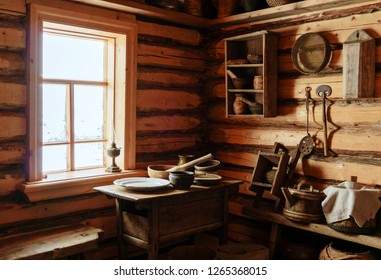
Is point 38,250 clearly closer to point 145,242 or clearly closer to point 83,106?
point 145,242

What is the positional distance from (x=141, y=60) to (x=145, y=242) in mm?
1859

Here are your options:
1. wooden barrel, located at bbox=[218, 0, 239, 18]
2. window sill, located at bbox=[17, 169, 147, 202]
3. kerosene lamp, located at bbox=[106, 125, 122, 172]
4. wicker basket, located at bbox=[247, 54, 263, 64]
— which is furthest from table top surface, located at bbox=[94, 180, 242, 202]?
wooden barrel, located at bbox=[218, 0, 239, 18]

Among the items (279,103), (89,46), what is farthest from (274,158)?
(89,46)

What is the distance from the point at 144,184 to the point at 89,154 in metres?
0.94

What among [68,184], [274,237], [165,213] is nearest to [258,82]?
[274,237]

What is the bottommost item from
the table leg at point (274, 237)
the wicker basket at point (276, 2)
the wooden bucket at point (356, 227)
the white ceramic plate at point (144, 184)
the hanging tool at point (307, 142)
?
the table leg at point (274, 237)

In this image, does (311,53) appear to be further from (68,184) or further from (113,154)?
(68,184)

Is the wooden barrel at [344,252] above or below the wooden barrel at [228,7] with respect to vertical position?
below

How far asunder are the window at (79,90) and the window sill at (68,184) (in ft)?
0.36

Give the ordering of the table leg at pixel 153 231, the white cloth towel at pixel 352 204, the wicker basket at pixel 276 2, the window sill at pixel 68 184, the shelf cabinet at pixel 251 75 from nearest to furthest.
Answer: the white cloth towel at pixel 352 204 < the table leg at pixel 153 231 < the window sill at pixel 68 184 < the wicker basket at pixel 276 2 < the shelf cabinet at pixel 251 75

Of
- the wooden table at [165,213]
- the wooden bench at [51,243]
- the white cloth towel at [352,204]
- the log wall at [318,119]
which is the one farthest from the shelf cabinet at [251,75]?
the wooden bench at [51,243]

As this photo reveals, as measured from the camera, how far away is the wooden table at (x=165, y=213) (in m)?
3.33

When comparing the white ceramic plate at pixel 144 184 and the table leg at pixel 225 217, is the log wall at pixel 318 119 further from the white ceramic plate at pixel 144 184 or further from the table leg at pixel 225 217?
the white ceramic plate at pixel 144 184
